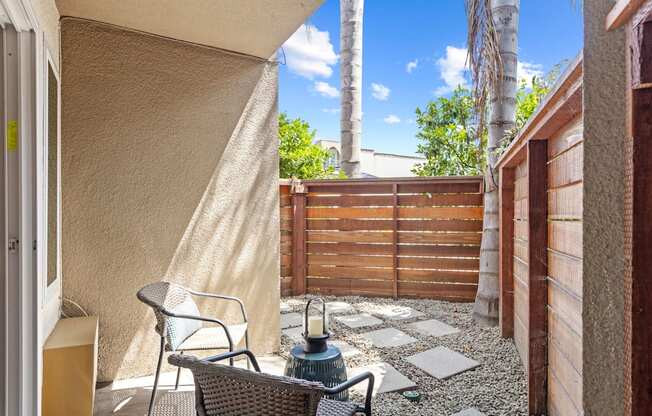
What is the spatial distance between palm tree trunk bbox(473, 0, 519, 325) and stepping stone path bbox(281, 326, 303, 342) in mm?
1682

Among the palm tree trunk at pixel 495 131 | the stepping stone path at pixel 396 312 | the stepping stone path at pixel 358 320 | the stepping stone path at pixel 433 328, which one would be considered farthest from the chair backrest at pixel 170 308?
the palm tree trunk at pixel 495 131

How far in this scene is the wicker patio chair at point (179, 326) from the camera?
224cm

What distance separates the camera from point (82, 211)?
2.68 meters

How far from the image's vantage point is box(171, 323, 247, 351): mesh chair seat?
7.66ft

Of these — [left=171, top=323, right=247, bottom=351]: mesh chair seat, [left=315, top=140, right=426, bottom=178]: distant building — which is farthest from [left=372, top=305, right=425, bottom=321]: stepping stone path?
[left=315, top=140, right=426, bottom=178]: distant building

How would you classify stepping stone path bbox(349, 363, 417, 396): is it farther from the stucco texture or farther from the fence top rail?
the fence top rail

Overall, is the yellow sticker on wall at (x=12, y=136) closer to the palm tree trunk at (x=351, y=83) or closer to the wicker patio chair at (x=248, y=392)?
the wicker patio chair at (x=248, y=392)

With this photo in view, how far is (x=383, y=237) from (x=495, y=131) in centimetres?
183

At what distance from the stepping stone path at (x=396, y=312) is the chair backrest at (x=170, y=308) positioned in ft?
7.43

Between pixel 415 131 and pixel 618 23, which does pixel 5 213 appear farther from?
pixel 415 131

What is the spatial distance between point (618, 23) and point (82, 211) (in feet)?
9.27

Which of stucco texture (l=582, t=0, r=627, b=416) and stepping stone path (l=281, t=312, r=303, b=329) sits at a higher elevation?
stucco texture (l=582, t=0, r=627, b=416)

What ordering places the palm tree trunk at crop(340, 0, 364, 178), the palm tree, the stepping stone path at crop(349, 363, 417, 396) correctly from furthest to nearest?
1. the palm tree trunk at crop(340, 0, 364, 178)
2. the palm tree
3. the stepping stone path at crop(349, 363, 417, 396)

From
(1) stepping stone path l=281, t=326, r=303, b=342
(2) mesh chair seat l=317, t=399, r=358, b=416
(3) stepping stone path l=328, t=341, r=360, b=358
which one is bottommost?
(3) stepping stone path l=328, t=341, r=360, b=358
